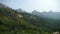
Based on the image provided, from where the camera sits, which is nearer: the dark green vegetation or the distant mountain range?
the dark green vegetation

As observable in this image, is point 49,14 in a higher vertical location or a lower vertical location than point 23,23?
higher

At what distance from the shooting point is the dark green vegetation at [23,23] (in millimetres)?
2570

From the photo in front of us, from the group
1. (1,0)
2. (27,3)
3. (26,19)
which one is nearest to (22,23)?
(26,19)

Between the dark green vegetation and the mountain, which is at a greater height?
the mountain

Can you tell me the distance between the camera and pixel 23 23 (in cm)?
264

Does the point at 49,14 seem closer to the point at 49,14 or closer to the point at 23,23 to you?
the point at 49,14

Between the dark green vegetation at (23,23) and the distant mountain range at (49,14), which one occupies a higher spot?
the distant mountain range at (49,14)

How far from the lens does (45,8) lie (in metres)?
2.78

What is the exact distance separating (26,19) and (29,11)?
170 mm

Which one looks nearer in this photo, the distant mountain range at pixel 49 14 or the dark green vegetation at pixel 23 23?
the dark green vegetation at pixel 23 23

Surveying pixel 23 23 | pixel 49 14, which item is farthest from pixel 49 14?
pixel 23 23

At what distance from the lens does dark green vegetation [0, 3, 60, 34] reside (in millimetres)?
2570

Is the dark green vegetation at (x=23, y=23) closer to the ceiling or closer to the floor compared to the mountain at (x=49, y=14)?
closer to the floor

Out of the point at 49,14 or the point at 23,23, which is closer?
the point at 23,23
